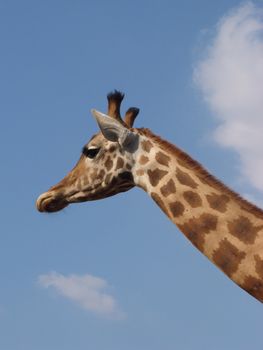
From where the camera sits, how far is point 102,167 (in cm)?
1036

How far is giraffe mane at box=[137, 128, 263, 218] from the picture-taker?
29.0 feet

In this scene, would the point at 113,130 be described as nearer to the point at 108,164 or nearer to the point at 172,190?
the point at 108,164

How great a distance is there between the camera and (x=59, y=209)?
35.7 feet

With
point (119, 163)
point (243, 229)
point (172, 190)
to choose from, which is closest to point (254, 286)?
point (243, 229)

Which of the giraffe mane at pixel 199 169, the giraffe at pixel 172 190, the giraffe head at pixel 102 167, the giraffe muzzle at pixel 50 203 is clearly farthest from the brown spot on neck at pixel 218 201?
the giraffe muzzle at pixel 50 203

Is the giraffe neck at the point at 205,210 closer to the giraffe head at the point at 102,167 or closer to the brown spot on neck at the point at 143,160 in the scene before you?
the brown spot on neck at the point at 143,160

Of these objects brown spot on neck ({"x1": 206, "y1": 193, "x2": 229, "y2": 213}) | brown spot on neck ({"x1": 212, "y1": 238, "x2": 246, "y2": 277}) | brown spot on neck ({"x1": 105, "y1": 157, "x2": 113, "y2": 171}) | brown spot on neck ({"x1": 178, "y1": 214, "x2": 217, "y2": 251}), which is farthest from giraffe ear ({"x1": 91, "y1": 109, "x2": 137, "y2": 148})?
brown spot on neck ({"x1": 212, "y1": 238, "x2": 246, "y2": 277})

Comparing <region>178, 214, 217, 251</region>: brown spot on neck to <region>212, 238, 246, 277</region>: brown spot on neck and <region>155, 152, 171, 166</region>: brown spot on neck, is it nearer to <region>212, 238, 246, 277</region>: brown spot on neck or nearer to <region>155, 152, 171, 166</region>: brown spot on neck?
<region>212, 238, 246, 277</region>: brown spot on neck

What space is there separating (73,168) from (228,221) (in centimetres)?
321

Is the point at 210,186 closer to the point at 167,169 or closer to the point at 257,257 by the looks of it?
the point at 167,169

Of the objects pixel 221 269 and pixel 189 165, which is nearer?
pixel 221 269

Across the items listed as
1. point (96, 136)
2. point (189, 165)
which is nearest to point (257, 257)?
point (189, 165)

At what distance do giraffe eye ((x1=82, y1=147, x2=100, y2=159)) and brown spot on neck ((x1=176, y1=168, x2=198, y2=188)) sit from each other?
62.7 inches

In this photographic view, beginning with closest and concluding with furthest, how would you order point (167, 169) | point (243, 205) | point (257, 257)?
point (257, 257) < point (243, 205) < point (167, 169)
